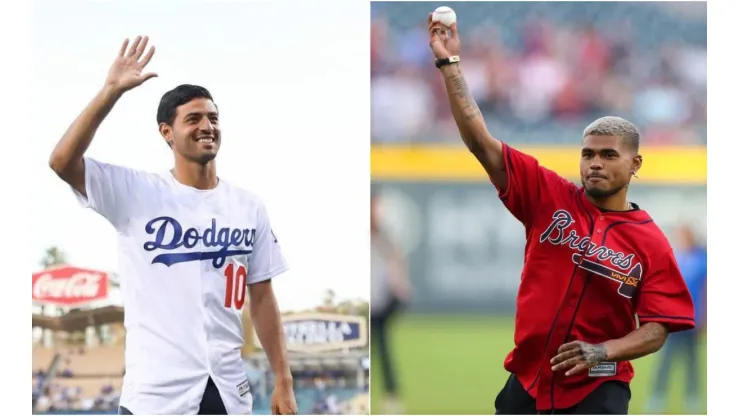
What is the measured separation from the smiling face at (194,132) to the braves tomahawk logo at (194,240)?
36 centimetres

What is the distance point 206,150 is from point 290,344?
2.41 meters

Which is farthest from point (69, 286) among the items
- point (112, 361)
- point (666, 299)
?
point (666, 299)

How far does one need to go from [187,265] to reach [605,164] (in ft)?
6.89

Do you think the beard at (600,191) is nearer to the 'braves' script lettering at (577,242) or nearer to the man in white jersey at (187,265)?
the 'braves' script lettering at (577,242)

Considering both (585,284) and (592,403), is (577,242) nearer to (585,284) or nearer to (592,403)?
(585,284)

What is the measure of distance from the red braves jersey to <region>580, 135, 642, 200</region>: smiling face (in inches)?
5.5

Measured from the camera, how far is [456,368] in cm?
718

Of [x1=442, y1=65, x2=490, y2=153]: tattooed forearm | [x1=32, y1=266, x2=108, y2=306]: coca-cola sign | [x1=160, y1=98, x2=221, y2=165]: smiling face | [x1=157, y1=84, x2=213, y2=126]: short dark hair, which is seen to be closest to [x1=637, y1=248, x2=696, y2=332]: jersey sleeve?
[x1=442, y1=65, x2=490, y2=153]: tattooed forearm

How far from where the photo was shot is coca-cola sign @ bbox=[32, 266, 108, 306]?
21.6ft

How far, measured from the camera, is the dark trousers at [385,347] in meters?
7.02

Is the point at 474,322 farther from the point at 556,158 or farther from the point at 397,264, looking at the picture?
the point at 556,158

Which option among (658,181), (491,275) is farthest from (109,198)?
(658,181)

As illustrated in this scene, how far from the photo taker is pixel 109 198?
4348mm

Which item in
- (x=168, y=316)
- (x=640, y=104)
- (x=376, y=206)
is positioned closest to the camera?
(x=168, y=316)
